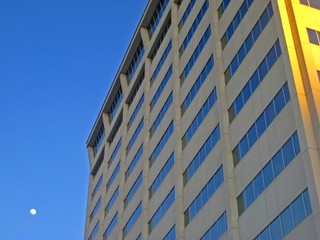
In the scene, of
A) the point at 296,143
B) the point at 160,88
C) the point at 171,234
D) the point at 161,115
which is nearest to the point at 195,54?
the point at 161,115

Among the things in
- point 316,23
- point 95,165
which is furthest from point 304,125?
point 95,165

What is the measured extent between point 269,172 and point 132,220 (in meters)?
27.3

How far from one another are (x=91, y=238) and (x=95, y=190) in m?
7.62

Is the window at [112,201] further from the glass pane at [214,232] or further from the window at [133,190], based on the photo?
the glass pane at [214,232]

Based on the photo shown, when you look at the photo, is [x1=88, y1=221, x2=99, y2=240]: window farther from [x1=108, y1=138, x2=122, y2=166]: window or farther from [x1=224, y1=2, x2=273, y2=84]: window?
[x1=224, y1=2, x2=273, y2=84]: window

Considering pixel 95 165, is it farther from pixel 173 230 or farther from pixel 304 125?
pixel 304 125

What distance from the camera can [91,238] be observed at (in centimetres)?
7556

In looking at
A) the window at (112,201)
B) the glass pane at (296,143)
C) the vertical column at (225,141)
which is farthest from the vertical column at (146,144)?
the glass pane at (296,143)

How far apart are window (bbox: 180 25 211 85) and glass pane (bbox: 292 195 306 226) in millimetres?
21816

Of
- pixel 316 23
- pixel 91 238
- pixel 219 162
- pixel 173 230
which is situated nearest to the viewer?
pixel 316 23

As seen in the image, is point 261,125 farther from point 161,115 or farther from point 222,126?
point 161,115

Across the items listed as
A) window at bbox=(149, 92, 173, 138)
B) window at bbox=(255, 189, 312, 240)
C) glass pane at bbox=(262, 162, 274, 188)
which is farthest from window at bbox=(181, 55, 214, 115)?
window at bbox=(255, 189, 312, 240)

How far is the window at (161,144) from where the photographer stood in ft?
173

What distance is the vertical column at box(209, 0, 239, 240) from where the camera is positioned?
118 ft
